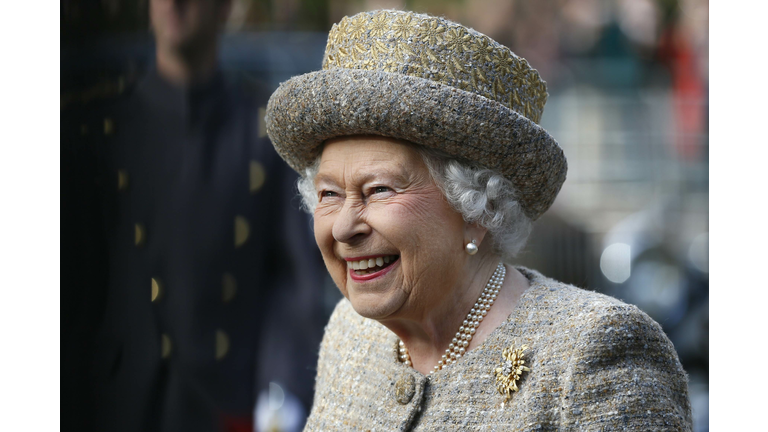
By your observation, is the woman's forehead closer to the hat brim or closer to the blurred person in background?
the hat brim

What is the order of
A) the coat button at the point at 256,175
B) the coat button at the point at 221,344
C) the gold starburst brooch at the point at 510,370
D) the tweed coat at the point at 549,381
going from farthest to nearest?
1. the coat button at the point at 256,175
2. the coat button at the point at 221,344
3. the gold starburst brooch at the point at 510,370
4. the tweed coat at the point at 549,381

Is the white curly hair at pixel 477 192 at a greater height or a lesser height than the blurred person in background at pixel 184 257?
greater

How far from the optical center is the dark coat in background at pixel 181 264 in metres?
3.00

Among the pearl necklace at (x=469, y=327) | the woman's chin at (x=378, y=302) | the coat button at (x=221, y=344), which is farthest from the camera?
the coat button at (x=221, y=344)

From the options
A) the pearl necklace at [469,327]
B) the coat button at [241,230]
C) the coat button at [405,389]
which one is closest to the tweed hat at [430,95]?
the pearl necklace at [469,327]

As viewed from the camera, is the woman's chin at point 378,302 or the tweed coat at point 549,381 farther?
the woman's chin at point 378,302

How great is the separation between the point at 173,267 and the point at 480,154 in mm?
2121

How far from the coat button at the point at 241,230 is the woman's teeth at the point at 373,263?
199 centimetres

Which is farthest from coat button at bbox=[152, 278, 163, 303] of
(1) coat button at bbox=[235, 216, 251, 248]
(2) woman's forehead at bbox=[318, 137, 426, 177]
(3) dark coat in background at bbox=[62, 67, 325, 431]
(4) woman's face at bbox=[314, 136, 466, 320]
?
(2) woman's forehead at bbox=[318, 137, 426, 177]

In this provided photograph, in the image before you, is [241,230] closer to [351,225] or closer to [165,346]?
[165,346]

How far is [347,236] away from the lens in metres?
2.12

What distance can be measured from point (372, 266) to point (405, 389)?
0.41 m

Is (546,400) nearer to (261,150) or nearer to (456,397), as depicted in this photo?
(456,397)

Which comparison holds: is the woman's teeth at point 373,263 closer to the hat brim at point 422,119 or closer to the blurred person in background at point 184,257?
the hat brim at point 422,119
